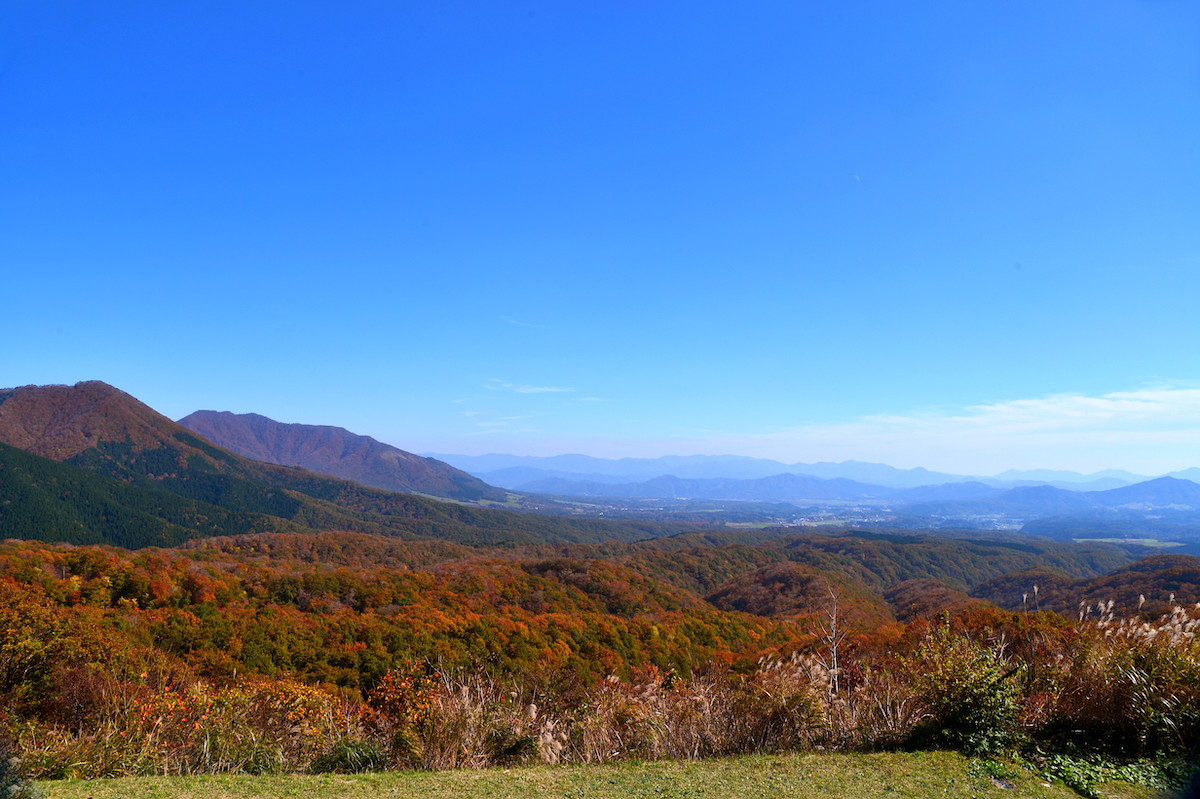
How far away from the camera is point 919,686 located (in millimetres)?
6680

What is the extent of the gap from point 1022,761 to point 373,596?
102 ft

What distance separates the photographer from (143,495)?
122 meters

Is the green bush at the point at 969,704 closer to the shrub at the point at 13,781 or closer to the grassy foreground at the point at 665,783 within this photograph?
the grassy foreground at the point at 665,783

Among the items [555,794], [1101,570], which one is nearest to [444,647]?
[555,794]

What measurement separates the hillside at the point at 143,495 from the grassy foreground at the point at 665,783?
390 ft

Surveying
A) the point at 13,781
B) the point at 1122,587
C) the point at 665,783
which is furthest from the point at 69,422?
the point at 1122,587

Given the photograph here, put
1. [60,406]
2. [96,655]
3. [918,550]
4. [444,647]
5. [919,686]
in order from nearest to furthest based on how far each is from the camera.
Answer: [919,686] < [96,655] < [444,647] < [918,550] < [60,406]

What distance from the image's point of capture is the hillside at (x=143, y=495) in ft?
330

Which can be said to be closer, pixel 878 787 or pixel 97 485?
pixel 878 787

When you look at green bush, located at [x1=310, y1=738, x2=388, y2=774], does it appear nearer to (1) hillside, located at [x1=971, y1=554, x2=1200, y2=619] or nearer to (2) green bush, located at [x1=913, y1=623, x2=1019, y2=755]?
(2) green bush, located at [x1=913, y1=623, x2=1019, y2=755]

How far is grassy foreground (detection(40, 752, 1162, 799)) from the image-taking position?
5066 millimetres

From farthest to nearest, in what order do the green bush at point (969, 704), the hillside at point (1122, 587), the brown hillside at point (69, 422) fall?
1. the brown hillside at point (69, 422)
2. the hillside at point (1122, 587)
3. the green bush at point (969, 704)

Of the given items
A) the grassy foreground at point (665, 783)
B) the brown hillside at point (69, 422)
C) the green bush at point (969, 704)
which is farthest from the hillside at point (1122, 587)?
the brown hillside at point (69, 422)

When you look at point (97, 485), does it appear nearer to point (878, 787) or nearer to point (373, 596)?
point (373, 596)
